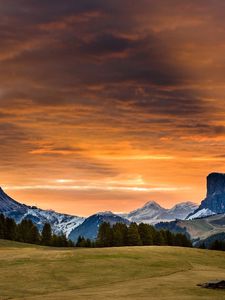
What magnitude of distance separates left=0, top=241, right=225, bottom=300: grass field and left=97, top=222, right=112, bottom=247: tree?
186ft

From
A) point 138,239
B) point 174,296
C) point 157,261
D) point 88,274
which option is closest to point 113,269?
point 88,274

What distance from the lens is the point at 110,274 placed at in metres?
81.5

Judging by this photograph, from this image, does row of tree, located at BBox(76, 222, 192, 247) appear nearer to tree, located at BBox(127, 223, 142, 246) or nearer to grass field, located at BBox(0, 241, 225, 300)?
tree, located at BBox(127, 223, 142, 246)

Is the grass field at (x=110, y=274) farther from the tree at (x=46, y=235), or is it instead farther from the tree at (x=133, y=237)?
the tree at (x=46, y=235)

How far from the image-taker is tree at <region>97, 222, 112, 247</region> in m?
172

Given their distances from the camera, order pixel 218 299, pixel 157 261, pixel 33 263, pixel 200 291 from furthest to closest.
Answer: pixel 157 261
pixel 33 263
pixel 200 291
pixel 218 299

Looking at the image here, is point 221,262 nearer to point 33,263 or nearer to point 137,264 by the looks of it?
point 137,264

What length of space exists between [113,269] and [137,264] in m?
7.43

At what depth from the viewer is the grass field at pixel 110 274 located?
6156cm

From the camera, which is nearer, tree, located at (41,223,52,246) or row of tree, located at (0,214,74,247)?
row of tree, located at (0,214,74,247)

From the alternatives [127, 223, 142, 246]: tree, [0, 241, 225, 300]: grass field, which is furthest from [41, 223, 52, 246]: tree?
[0, 241, 225, 300]: grass field

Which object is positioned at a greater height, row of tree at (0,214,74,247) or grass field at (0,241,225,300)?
row of tree at (0,214,74,247)

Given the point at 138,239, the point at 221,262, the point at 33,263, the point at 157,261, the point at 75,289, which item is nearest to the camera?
the point at 75,289

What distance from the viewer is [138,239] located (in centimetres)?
16962
